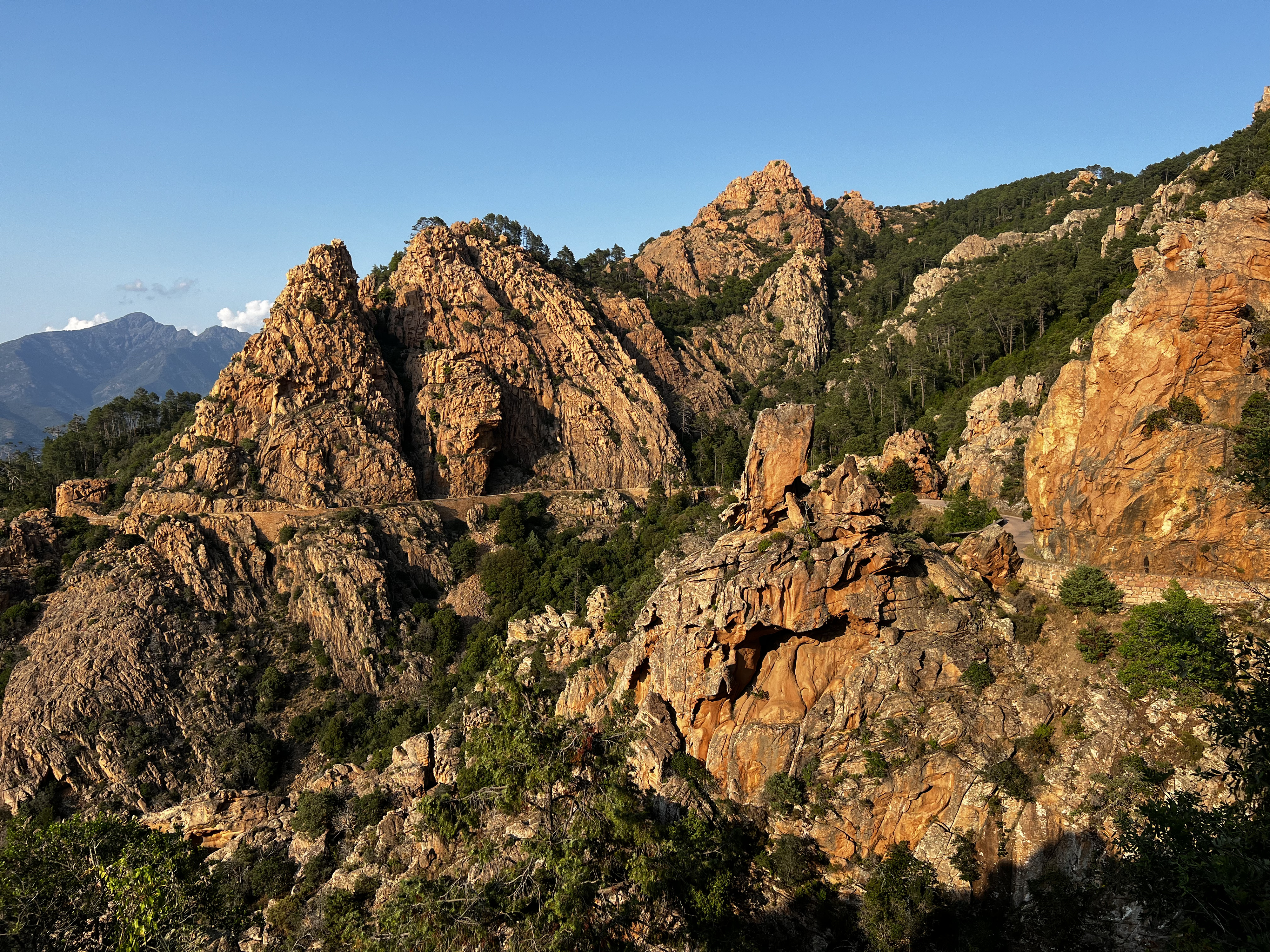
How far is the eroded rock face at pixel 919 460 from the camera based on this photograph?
168ft

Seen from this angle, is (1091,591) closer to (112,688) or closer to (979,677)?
(979,677)

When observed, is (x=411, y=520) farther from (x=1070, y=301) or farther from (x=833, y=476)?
(x=1070, y=301)

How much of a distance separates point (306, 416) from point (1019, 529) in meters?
62.3

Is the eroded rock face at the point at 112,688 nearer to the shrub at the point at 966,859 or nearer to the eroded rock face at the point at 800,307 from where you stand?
the shrub at the point at 966,859

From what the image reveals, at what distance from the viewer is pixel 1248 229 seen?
28.7m

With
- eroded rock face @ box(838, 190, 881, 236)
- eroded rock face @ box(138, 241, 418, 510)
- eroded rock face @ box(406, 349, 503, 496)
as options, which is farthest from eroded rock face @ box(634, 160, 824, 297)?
eroded rock face @ box(138, 241, 418, 510)

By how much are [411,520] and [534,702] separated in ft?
112

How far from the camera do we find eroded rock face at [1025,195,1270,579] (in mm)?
27000

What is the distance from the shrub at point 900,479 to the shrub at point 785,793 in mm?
27239

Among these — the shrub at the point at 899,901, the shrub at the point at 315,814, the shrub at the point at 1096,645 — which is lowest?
the shrub at the point at 315,814

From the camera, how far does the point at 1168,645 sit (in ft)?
80.7

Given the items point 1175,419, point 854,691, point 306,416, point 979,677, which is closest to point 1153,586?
point 1175,419

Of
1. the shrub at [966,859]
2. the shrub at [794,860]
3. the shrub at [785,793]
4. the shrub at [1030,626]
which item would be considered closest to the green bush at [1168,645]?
the shrub at [1030,626]

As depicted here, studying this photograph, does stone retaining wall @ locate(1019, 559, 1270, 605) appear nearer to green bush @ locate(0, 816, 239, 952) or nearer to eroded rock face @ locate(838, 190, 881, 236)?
green bush @ locate(0, 816, 239, 952)
